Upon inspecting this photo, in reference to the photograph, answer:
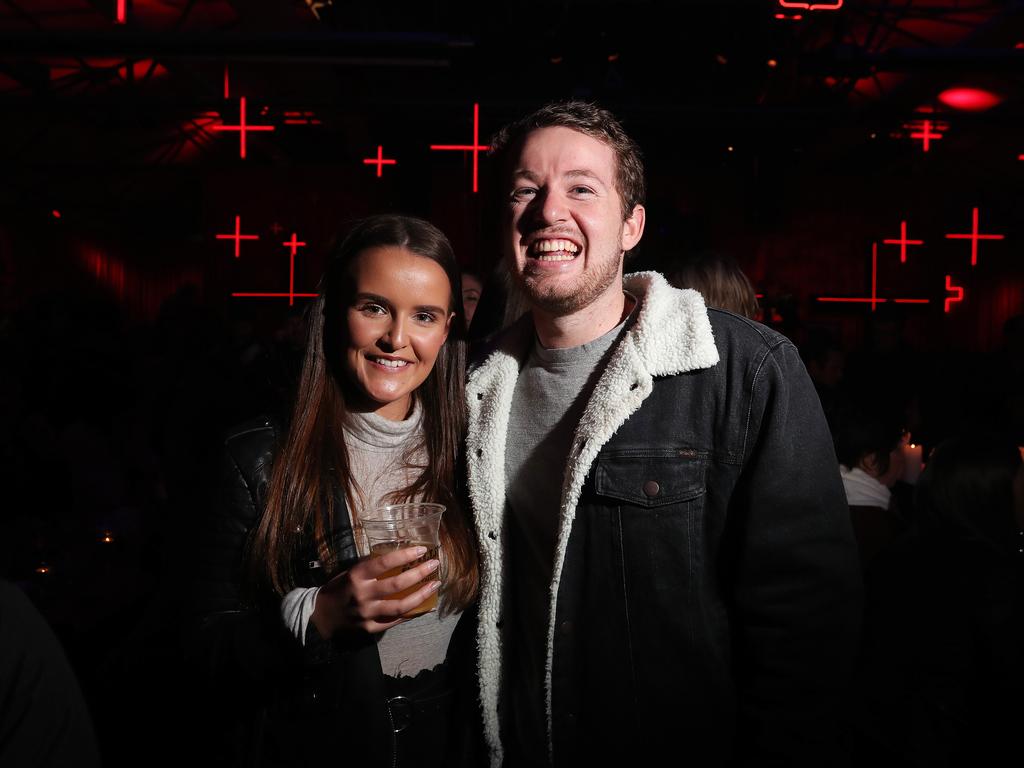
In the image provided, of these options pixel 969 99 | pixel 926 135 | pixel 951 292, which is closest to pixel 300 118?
pixel 926 135

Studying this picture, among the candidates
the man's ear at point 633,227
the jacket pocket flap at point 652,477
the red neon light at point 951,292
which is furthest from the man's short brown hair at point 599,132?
the red neon light at point 951,292

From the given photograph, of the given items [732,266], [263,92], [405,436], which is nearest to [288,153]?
[263,92]

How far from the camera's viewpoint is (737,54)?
25.6 feet

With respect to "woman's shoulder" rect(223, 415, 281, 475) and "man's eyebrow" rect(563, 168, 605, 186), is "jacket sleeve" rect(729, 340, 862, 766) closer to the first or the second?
"man's eyebrow" rect(563, 168, 605, 186)

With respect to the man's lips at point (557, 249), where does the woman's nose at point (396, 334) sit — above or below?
below

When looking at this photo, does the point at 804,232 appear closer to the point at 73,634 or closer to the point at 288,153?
the point at 288,153

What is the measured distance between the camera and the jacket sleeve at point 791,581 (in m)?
1.51

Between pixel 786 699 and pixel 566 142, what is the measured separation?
1.31m

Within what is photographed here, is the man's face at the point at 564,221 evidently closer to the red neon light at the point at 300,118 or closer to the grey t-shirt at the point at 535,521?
the grey t-shirt at the point at 535,521

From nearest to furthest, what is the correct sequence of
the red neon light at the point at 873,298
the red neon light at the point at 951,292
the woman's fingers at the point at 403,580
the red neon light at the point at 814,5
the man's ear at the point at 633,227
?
1. the woman's fingers at the point at 403,580
2. the man's ear at the point at 633,227
3. the red neon light at the point at 814,5
4. the red neon light at the point at 873,298
5. the red neon light at the point at 951,292

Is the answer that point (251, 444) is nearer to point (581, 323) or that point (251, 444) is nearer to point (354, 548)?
point (354, 548)

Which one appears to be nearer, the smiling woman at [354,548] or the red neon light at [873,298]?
the smiling woman at [354,548]

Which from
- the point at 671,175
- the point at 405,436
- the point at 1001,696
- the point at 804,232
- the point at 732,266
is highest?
the point at 671,175

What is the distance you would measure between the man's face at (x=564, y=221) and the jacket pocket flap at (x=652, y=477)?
1.30 feet
